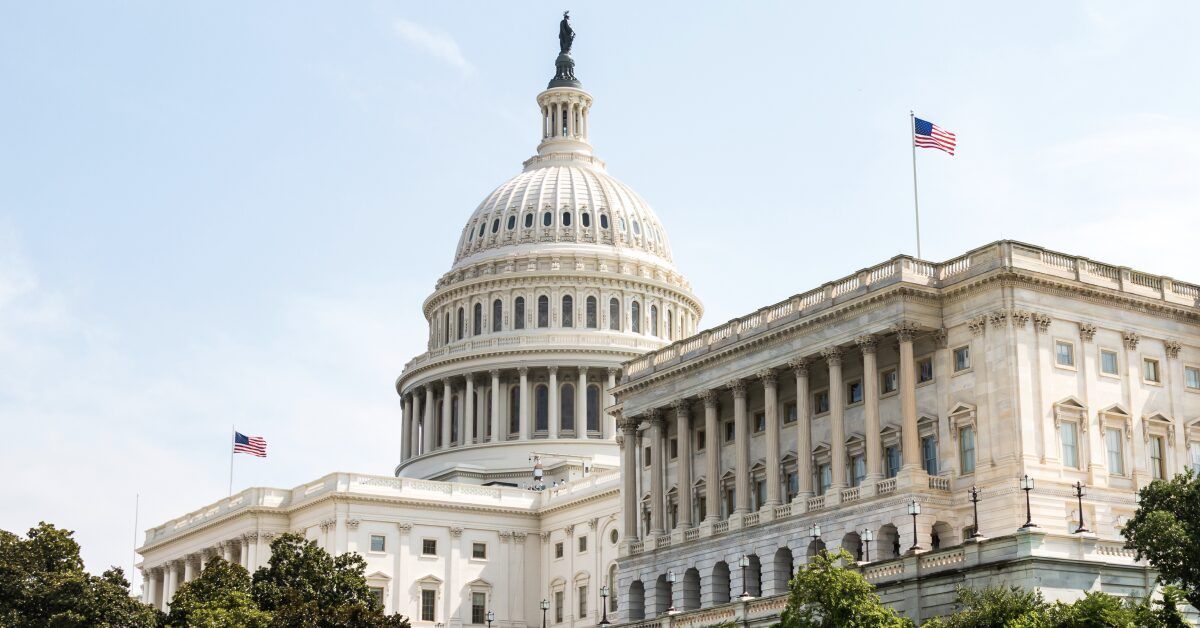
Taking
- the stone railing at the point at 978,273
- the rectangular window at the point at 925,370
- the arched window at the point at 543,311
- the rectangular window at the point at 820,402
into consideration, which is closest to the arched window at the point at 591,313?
the arched window at the point at 543,311

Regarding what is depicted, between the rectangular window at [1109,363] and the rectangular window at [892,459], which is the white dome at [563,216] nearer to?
the rectangular window at [892,459]

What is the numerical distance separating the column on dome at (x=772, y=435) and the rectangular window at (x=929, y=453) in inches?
355

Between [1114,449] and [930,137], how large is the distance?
56.3ft

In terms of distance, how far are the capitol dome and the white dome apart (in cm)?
12

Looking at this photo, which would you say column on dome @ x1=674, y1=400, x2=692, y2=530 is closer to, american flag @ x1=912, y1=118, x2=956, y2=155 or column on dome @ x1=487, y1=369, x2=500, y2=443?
american flag @ x1=912, y1=118, x2=956, y2=155

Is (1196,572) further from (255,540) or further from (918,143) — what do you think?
(255,540)

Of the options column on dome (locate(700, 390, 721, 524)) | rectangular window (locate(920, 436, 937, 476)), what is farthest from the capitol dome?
rectangular window (locate(920, 436, 937, 476))

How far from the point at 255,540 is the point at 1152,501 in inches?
2976

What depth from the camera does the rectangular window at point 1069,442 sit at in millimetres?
82312

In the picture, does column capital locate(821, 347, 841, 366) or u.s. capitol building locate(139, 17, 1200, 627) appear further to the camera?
column capital locate(821, 347, 841, 366)

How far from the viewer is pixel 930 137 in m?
89.1

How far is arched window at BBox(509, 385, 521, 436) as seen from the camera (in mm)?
151875

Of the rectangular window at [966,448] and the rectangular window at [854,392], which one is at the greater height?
the rectangular window at [854,392]

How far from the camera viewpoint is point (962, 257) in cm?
8606
